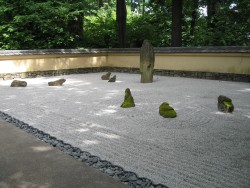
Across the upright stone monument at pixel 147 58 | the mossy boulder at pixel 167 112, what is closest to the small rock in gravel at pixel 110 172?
the mossy boulder at pixel 167 112

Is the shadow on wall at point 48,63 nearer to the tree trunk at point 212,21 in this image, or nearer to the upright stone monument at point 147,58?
the upright stone monument at point 147,58

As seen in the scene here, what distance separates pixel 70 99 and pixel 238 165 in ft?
16.2

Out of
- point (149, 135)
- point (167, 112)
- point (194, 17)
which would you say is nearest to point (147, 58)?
point (167, 112)

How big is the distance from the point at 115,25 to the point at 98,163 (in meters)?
15.5

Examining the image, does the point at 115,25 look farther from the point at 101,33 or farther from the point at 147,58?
the point at 147,58

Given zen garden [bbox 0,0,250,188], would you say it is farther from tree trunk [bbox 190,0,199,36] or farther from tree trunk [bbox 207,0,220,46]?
tree trunk [bbox 190,0,199,36]

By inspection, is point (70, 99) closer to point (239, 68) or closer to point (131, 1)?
point (239, 68)

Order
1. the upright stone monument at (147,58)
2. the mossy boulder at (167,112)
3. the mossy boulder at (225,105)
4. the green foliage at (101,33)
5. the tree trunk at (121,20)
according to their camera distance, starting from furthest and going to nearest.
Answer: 1. the green foliage at (101,33)
2. the tree trunk at (121,20)
3. the upright stone monument at (147,58)
4. the mossy boulder at (225,105)
5. the mossy boulder at (167,112)

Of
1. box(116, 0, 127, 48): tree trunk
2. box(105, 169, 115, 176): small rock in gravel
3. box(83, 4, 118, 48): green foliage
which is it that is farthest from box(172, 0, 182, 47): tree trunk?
box(105, 169, 115, 176): small rock in gravel

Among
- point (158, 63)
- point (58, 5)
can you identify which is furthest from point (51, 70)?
point (158, 63)

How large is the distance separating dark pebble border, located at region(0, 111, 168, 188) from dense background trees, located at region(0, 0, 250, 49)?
11.1 m

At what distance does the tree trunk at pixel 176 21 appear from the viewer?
13.6 metres

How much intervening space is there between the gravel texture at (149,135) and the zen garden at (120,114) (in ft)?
0.04

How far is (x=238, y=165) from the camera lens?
10.0 feet
